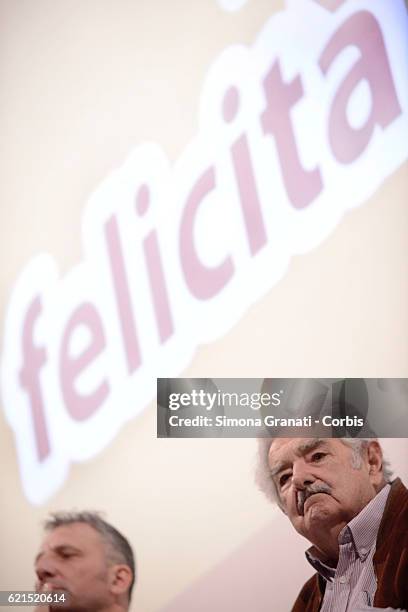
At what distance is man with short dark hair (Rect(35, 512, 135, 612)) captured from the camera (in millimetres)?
2670

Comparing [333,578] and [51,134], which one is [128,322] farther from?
[333,578]

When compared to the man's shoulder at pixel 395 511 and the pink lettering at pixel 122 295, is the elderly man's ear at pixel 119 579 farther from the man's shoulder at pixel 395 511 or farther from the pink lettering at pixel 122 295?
the man's shoulder at pixel 395 511

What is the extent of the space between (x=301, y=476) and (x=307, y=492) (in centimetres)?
6

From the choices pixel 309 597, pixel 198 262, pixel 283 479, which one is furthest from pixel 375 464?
pixel 198 262

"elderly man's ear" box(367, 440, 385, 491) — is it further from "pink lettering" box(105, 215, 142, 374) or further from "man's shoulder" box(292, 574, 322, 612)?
"pink lettering" box(105, 215, 142, 374)

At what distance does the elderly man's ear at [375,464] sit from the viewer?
106 inches

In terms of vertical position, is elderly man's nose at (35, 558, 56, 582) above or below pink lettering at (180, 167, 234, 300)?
below

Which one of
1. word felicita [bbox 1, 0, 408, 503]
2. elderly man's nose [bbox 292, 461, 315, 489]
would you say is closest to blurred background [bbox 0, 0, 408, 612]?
word felicita [bbox 1, 0, 408, 503]

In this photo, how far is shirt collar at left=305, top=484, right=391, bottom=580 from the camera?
105 inches

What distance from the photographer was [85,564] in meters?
2.68

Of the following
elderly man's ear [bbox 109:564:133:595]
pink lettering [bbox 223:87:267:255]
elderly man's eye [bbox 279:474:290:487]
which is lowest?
elderly man's ear [bbox 109:564:133:595]

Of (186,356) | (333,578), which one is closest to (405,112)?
(186,356)

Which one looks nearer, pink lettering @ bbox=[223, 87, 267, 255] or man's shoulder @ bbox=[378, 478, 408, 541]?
man's shoulder @ bbox=[378, 478, 408, 541]

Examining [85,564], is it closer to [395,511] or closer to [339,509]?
[339,509]
